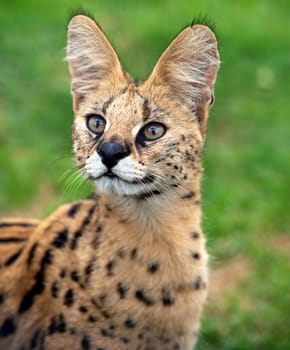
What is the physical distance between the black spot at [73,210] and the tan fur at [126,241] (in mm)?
21

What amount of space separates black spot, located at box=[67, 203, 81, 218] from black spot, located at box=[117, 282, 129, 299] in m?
0.40

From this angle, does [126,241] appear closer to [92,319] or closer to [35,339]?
[92,319]

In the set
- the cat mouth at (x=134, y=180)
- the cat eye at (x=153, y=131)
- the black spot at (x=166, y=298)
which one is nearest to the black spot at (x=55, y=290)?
the black spot at (x=166, y=298)

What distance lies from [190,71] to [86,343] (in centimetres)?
115

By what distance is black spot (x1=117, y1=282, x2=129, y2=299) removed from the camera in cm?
431

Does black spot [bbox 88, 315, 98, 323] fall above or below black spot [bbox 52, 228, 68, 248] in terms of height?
below

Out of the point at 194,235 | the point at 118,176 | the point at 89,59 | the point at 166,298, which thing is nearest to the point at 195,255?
the point at 194,235

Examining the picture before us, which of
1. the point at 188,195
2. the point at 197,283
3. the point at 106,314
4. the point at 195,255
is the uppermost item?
the point at 188,195

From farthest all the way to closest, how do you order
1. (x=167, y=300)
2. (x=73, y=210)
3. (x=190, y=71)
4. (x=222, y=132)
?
(x=222, y=132), (x=73, y=210), (x=167, y=300), (x=190, y=71)

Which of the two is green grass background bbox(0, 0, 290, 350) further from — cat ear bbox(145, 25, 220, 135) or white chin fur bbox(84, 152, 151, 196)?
white chin fur bbox(84, 152, 151, 196)

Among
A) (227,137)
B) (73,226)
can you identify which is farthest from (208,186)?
(73,226)

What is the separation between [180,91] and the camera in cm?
425

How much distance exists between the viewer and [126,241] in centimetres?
433

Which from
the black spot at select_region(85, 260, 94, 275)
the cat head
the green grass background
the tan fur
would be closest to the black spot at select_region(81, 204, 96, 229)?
the tan fur
